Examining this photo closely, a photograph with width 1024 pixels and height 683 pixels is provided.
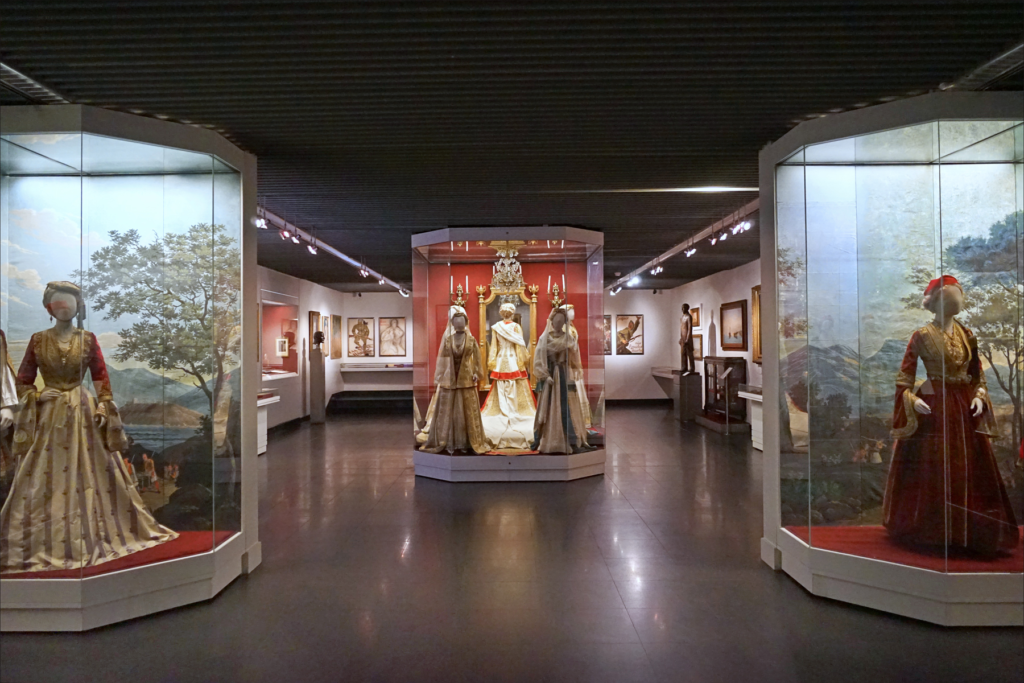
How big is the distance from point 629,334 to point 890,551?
12978 mm

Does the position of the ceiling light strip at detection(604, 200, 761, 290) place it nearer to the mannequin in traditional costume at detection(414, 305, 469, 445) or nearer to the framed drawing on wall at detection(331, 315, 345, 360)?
the mannequin in traditional costume at detection(414, 305, 469, 445)

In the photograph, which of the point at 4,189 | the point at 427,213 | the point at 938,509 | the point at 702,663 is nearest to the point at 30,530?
the point at 4,189

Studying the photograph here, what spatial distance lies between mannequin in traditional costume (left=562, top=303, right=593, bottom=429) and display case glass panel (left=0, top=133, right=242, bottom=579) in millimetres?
4243

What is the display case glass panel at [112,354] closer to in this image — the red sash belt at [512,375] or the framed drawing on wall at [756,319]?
the red sash belt at [512,375]

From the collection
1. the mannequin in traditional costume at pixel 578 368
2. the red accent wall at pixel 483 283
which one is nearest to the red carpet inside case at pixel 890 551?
the mannequin in traditional costume at pixel 578 368

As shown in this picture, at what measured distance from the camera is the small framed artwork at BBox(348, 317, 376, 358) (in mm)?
16734

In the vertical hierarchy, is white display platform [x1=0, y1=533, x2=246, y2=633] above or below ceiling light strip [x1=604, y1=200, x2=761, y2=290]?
below

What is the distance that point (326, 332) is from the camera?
14938mm

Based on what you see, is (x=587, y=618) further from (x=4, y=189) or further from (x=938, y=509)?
(x=4, y=189)

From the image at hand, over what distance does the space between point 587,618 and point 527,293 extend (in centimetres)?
529

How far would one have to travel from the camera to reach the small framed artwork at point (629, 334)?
53.6 ft

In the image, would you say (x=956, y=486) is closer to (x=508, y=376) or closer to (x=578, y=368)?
(x=578, y=368)

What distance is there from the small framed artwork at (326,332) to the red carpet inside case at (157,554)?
1112cm

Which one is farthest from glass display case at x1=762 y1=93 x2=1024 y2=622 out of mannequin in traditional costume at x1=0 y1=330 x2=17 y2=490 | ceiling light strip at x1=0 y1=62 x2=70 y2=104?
→ mannequin in traditional costume at x1=0 y1=330 x2=17 y2=490
